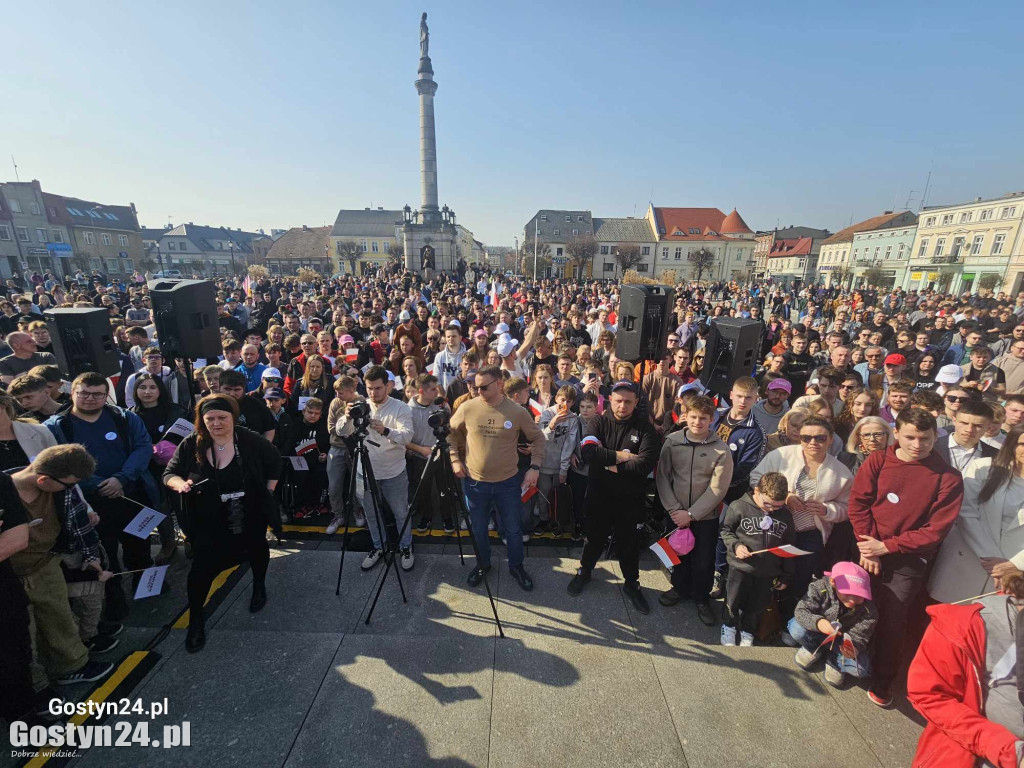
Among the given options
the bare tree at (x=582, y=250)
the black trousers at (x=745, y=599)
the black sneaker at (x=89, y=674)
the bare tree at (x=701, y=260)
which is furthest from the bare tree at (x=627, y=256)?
the black sneaker at (x=89, y=674)

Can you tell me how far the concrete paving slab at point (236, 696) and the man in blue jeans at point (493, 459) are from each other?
1.56 metres

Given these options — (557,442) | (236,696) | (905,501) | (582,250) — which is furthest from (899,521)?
(582,250)

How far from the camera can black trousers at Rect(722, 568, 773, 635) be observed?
3.43 meters

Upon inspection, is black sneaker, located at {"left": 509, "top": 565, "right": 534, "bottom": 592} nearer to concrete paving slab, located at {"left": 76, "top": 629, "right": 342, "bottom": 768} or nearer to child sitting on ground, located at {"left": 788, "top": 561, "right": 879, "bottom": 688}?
concrete paving slab, located at {"left": 76, "top": 629, "right": 342, "bottom": 768}

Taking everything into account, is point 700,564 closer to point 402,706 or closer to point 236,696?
point 402,706

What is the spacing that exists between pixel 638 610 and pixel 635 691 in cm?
84

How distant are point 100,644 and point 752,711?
487 centimetres

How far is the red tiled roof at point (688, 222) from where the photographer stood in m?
68.9

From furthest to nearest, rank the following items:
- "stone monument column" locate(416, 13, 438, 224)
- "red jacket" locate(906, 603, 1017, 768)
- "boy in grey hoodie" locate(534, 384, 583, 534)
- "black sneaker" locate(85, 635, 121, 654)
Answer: "stone monument column" locate(416, 13, 438, 224) → "boy in grey hoodie" locate(534, 384, 583, 534) → "black sneaker" locate(85, 635, 121, 654) → "red jacket" locate(906, 603, 1017, 768)

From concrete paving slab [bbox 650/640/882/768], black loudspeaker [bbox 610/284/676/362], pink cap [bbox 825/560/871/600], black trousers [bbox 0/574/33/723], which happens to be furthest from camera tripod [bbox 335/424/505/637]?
black loudspeaker [bbox 610/284/676/362]

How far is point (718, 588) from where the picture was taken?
4090 millimetres

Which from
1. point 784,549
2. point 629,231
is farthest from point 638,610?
point 629,231

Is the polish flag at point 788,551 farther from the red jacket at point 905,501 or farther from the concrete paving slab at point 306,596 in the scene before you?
the concrete paving slab at point 306,596

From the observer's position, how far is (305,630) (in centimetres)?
358
